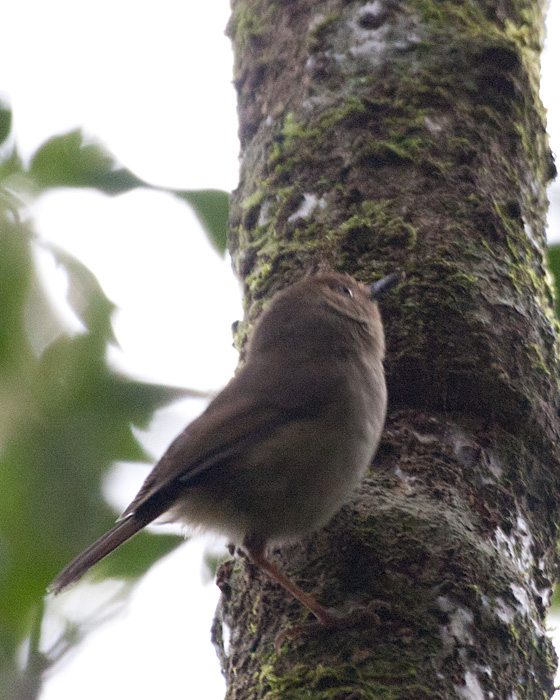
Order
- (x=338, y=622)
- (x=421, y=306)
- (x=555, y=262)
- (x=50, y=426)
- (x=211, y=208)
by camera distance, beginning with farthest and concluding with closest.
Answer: (x=211, y=208), (x=555, y=262), (x=50, y=426), (x=421, y=306), (x=338, y=622)

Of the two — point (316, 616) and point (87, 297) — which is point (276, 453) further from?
point (87, 297)

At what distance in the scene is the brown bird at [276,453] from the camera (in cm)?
287

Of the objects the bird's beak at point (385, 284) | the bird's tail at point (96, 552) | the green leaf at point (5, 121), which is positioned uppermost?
the bird's beak at point (385, 284)

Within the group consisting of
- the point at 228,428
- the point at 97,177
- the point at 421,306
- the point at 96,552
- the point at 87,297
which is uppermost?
the point at 421,306

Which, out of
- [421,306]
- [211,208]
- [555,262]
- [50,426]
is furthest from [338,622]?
[211,208]

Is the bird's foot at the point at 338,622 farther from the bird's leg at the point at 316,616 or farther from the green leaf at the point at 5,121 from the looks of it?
the green leaf at the point at 5,121

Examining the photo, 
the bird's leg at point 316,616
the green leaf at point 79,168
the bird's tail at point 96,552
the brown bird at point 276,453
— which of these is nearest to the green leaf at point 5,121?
the green leaf at point 79,168

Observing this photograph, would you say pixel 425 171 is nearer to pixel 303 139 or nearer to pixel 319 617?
pixel 303 139

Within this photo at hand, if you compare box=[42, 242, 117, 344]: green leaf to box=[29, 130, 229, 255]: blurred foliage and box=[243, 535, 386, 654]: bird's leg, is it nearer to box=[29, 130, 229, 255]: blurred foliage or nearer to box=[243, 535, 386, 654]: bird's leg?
box=[29, 130, 229, 255]: blurred foliage

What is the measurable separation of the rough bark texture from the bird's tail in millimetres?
435

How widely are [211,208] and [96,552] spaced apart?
8.54 ft

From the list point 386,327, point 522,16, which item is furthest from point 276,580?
point 522,16

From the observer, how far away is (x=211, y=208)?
4.96m

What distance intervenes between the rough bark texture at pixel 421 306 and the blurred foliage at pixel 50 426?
105 centimetres
